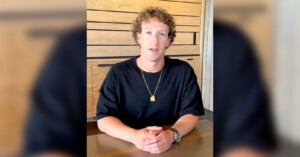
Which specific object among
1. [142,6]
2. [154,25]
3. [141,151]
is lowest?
[141,151]

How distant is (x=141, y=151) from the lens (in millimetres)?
574

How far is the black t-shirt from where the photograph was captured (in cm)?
90

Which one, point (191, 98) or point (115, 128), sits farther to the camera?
point (191, 98)

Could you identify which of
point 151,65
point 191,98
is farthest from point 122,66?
point 191,98

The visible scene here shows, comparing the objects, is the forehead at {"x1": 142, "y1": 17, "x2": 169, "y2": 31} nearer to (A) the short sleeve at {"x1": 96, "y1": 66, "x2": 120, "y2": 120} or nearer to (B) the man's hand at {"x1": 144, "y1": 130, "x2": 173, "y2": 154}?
(A) the short sleeve at {"x1": 96, "y1": 66, "x2": 120, "y2": 120}

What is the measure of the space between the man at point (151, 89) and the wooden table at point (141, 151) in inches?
4.3

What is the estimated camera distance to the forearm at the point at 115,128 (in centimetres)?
66

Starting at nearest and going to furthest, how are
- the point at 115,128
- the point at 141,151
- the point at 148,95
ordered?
the point at 141,151
the point at 115,128
the point at 148,95

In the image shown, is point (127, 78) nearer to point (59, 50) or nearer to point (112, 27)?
point (59, 50)

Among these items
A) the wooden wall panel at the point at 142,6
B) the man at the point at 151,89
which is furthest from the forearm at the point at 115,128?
the wooden wall panel at the point at 142,6

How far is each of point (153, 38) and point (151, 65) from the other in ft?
0.31

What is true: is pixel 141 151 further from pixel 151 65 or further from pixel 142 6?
pixel 142 6

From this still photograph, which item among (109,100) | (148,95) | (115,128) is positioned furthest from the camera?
(148,95)

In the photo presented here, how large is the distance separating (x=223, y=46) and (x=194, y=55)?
1858 millimetres
